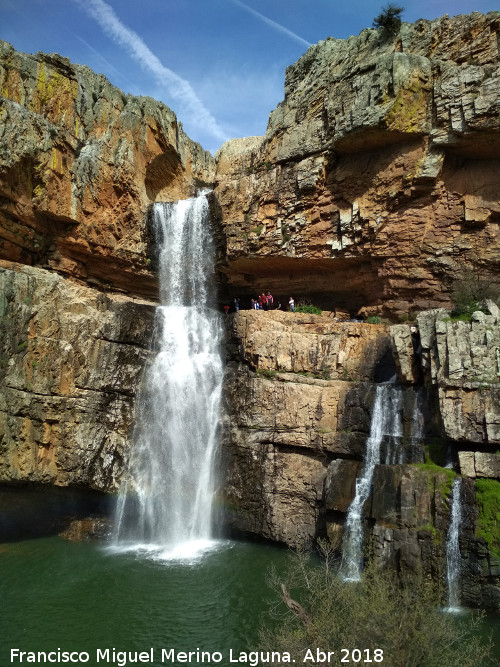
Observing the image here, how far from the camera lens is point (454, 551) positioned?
15.0m

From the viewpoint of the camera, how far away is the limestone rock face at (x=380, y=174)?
904 inches

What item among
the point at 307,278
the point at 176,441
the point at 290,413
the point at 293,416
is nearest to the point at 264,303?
the point at 307,278

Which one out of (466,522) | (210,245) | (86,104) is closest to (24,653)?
(466,522)

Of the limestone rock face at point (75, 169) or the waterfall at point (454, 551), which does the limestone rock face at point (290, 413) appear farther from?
the limestone rock face at point (75, 169)

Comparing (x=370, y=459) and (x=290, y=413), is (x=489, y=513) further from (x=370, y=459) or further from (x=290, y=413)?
(x=290, y=413)

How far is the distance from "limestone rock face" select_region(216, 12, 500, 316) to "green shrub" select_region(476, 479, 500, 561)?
1147cm

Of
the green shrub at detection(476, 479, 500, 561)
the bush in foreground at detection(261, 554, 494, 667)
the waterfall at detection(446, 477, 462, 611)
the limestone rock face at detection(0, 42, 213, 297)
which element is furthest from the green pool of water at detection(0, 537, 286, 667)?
Result: the limestone rock face at detection(0, 42, 213, 297)

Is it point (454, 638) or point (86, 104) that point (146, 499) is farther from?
point (86, 104)

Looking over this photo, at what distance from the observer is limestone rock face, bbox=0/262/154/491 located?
66.2ft

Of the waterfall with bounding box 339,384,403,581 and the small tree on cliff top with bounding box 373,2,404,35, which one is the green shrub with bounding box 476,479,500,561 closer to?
the waterfall with bounding box 339,384,403,581

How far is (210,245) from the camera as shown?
29844mm

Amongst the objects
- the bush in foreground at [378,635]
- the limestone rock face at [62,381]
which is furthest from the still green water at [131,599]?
the limestone rock face at [62,381]

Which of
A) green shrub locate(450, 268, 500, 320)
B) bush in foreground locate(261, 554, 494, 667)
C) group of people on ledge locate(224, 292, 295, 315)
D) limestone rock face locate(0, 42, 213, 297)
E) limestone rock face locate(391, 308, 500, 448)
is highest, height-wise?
limestone rock face locate(0, 42, 213, 297)

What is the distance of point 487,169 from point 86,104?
2193cm
